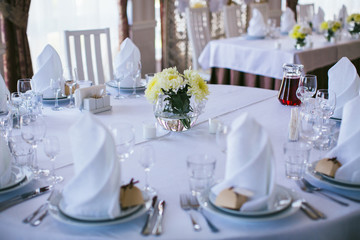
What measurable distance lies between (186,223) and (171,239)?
3.5 inches

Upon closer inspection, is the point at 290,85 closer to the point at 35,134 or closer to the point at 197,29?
the point at 35,134

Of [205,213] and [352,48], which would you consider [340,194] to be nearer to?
[205,213]

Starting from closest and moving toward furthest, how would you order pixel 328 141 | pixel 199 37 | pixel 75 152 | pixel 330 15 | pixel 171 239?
pixel 171 239, pixel 75 152, pixel 328 141, pixel 199 37, pixel 330 15

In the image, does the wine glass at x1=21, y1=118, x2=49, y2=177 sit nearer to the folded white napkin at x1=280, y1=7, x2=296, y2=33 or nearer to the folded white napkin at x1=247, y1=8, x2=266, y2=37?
the folded white napkin at x1=247, y1=8, x2=266, y2=37

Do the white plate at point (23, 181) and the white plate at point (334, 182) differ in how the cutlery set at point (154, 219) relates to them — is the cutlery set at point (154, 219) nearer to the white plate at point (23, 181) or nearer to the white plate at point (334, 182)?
the white plate at point (23, 181)

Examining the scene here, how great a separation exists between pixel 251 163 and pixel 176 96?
2.45 ft

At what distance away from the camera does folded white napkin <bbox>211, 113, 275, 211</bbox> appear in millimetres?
1298

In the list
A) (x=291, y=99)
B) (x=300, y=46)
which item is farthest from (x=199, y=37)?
(x=291, y=99)

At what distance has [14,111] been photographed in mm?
2182

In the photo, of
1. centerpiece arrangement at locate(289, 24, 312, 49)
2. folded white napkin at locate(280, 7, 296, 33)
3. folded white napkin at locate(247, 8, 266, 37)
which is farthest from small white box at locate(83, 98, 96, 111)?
folded white napkin at locate(280, 7, 296, 33)

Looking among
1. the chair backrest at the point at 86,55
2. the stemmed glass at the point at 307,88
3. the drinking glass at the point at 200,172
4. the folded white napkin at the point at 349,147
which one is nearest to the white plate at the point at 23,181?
the drinking glass at the point at 200,172

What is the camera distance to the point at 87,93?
7.63ft

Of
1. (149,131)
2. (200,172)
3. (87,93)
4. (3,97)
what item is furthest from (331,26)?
(200,172)

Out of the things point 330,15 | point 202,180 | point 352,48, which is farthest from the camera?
point 330,15
